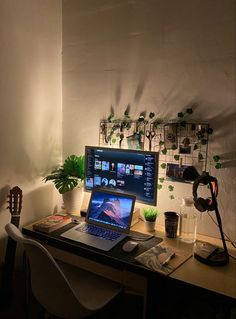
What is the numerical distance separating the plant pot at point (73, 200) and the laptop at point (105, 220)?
0.59ft

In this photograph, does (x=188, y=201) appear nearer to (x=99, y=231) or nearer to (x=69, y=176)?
(x=99, y=231)

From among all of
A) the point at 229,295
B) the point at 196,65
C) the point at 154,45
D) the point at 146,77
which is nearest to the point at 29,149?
the point at 146,77

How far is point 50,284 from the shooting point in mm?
1400

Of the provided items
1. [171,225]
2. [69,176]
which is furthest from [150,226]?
[69,176]

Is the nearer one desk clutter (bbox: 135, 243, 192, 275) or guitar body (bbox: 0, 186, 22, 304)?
desk clutter (bbox: 135, 243, 192, 275)

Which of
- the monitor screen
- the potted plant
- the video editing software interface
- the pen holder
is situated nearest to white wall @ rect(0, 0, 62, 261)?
the potted plant

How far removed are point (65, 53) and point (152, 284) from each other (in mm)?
1688

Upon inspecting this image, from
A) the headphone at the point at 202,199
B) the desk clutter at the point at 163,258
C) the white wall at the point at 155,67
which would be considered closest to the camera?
the desk clutter at the point at 163,258

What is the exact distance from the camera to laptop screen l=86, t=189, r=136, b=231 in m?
1.79

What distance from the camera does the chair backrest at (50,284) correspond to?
132 cm

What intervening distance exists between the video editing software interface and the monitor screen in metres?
0.07

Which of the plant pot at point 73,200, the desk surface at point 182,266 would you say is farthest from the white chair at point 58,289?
the plant pot at point 73,200

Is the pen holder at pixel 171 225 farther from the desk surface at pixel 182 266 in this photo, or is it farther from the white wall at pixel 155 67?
the white wall at pixel 155 67

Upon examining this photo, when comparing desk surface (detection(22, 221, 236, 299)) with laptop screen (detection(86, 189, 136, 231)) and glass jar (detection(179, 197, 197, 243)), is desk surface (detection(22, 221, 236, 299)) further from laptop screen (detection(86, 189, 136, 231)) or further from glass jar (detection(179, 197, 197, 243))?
laptop screen (detection(86, 189, 136, 231))
